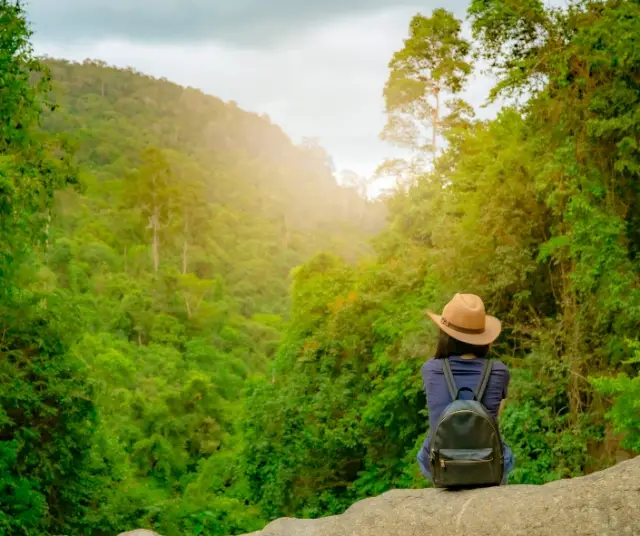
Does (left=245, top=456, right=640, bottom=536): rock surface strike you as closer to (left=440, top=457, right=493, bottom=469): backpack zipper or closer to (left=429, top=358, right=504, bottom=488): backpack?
(left=429, top=358, right=504, bottom=488): backpack

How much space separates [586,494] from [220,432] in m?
32.9

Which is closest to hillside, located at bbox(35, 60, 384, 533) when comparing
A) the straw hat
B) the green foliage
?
the green foliage

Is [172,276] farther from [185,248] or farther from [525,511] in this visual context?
[525,511]

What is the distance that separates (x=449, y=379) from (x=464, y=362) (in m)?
0.13

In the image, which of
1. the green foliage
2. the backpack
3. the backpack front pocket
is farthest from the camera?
the green foliage

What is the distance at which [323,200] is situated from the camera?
120 metres

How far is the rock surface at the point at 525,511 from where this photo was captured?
3.70m

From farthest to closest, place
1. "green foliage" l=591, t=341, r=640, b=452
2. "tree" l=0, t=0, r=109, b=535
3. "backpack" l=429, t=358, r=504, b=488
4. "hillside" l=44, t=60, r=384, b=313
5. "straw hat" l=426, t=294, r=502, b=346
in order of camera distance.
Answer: "hillside" l=44, t=60, r=384, b=313
"tree" l=0, t=0, r=109, b=535
"green foliage" l=591, t=341, r=640, b=452
"straw hat" l=426, t=294, r=502, b=346
"backpack" l=429, t=358, r=504, b=488

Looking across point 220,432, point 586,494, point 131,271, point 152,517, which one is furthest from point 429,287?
point 131,271

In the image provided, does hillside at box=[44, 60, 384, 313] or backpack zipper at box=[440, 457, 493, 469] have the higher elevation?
hillside at box=[44, 60, 384, 313]

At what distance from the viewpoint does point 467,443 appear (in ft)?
12.1

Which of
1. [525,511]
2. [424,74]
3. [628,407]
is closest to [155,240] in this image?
[424,74]

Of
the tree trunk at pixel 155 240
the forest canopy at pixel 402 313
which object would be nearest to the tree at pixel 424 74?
the forest canopy at pixel 402 313

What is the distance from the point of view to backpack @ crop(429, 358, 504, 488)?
3645mm
